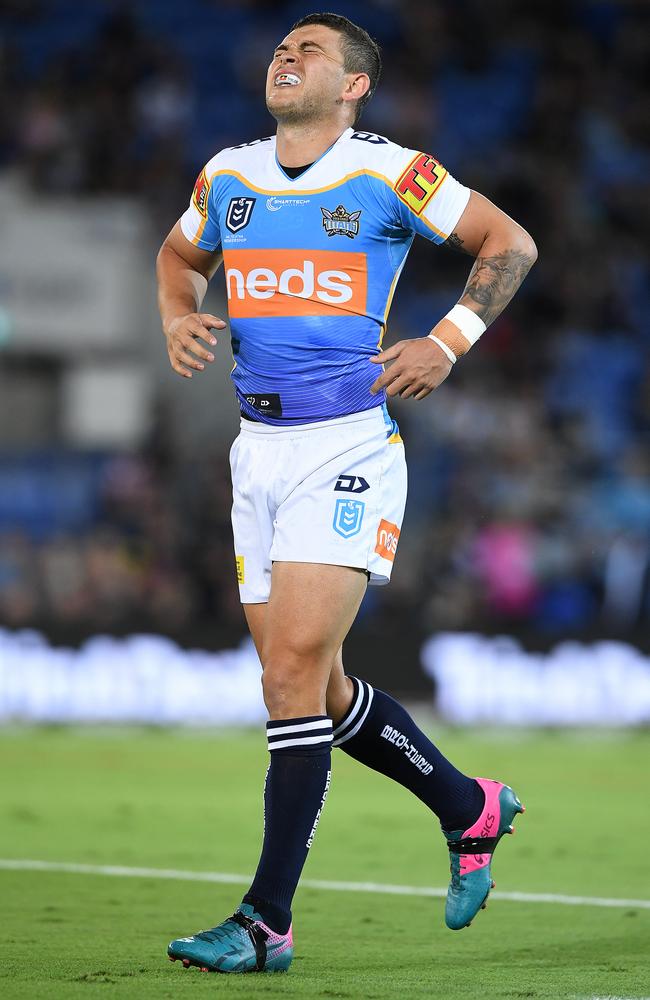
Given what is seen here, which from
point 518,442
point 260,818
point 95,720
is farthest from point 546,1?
point 260,818

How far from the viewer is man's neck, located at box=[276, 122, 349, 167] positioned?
16.4 feet

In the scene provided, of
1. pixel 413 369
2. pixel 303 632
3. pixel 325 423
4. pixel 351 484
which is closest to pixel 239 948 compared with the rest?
pixel 303 632

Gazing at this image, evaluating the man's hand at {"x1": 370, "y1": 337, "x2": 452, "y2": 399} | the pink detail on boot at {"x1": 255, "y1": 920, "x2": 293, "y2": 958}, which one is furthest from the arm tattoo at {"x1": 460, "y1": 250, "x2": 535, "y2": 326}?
the pink detail on boot at {"x1": 255, "y1": 920, "x2": 293, "y2": 958}

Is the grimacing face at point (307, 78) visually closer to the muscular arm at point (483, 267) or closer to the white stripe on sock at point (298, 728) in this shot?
the muscular arm at point (483, 267)

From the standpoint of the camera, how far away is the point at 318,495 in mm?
4812

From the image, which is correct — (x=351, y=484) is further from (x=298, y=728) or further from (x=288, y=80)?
(x=288, y=80)

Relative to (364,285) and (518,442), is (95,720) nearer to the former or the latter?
(518,442)

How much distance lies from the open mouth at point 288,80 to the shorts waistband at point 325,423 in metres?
1.02

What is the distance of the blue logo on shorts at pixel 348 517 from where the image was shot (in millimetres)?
4801

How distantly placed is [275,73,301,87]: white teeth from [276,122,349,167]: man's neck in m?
0.12

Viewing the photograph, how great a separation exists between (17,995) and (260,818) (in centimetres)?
461

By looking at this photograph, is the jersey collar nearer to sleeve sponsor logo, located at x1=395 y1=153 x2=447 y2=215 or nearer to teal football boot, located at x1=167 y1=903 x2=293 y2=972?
sleeve sponsor logo, located at x1=395 y1=153 x2=447 y2=215

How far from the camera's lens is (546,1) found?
21141 mm

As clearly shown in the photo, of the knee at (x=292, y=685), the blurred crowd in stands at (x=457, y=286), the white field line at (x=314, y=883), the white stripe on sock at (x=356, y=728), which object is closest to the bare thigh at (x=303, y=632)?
the knee at (x=292, y=685)
